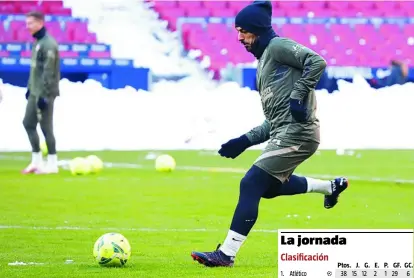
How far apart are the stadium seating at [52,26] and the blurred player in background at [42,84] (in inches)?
553

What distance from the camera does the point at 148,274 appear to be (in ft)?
27.2

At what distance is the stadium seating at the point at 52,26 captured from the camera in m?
32.7

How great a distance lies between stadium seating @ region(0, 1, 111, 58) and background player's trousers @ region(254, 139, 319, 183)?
2354 cm

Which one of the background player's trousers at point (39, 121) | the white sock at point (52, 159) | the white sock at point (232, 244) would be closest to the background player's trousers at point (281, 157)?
the white sock at point (232, 244)

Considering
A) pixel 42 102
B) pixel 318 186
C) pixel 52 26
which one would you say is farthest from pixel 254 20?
pixel 52 26

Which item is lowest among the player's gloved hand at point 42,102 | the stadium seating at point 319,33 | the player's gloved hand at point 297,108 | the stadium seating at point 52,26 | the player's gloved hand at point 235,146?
the stadium seating at point 319,33

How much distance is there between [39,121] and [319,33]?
19391 mm

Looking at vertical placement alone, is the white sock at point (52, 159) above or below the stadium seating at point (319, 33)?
above

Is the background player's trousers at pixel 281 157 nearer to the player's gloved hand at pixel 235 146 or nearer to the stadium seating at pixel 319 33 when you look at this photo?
the player's gloved hand at pixel 235 146

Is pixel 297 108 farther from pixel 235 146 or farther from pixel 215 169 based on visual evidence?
pixel 215 169

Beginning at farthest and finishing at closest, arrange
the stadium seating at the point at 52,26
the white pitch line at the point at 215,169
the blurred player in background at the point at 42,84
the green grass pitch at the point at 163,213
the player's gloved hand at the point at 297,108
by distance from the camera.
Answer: the stadium seating at the point at 52,26 < the blurred player in background at the point at 42,84 < the white pitch line at the point at 215,169 < the green grass pitch at the point at 163,213 < the player's gloved hand at the point at 297,108

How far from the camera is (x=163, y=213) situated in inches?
512

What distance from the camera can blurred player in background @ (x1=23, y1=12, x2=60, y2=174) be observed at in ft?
58.6

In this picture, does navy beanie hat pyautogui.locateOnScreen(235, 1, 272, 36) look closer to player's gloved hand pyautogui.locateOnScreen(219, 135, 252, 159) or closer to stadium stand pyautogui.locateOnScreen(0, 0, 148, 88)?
player's gloved hand pyautogui.locateOnScreen(219, 135, 252, 159)
